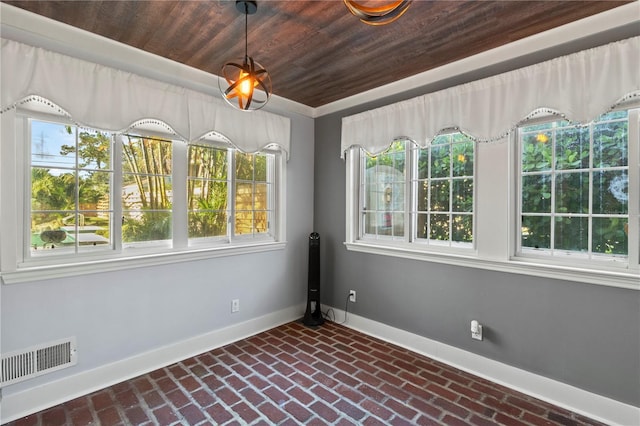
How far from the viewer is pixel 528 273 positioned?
92.5 inches

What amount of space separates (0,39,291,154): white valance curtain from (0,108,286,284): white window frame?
137 mm

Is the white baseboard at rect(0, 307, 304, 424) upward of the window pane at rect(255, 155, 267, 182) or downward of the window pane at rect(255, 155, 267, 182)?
downward

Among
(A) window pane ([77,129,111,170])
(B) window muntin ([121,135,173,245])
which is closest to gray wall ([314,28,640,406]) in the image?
(B) window muntin ([121,135,173,245])

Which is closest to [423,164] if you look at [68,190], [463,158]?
[463,158]

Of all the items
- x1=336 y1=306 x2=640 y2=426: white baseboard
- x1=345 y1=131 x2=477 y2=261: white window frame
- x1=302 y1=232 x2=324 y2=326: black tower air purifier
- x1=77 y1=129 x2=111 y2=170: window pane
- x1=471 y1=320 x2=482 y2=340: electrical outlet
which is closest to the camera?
x1=336 y1=306 x2=640 y2=426: white baseboard

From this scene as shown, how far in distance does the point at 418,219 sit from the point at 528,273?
3.41ft

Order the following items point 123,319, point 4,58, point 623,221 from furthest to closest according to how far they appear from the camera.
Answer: point 123,319 < point 623,221 < point 4,58

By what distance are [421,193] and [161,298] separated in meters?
2.59

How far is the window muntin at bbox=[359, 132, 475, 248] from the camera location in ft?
9.13

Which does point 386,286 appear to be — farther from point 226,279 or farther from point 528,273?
point 226,279

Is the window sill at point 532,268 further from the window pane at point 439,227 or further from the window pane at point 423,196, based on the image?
the window pane at point 423,196

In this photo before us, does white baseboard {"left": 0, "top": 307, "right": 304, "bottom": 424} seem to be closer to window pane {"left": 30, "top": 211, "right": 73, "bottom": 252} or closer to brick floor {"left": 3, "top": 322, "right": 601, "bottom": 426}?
brick floor {"left": 3, "top": 322, "right": 601, "bottom": 426}

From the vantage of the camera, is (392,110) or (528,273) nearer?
(528,273)

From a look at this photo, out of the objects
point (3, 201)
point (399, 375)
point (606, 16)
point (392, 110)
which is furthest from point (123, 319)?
point (606, 16)
